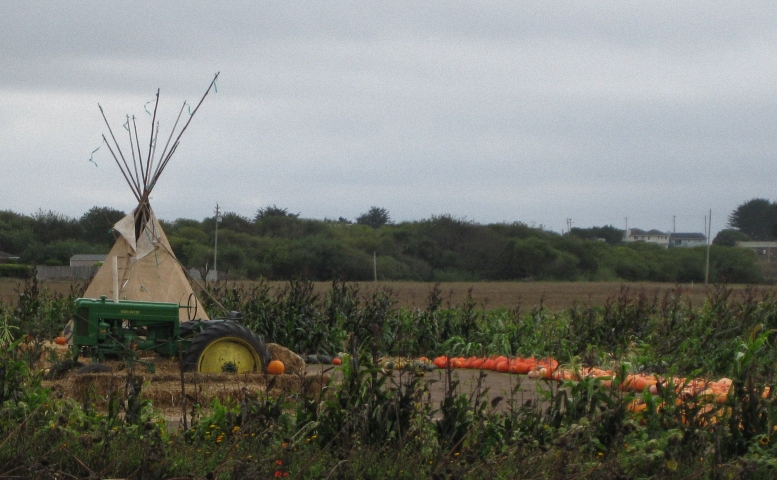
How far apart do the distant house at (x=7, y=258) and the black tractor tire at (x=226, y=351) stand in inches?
1006

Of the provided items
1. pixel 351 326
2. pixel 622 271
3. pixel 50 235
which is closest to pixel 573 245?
pixel 622 271

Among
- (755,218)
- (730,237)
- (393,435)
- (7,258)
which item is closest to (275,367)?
(393,435)

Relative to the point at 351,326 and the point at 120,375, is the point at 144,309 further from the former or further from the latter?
the point at 351,326

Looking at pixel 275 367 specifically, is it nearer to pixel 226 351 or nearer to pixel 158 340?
pixel 226 351

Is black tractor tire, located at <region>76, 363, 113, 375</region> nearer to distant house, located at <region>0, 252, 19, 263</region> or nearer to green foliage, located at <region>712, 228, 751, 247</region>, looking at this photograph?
distant house, located at <region>0, 252, 19, 263</region>

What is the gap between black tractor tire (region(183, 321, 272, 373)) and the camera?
934 cm

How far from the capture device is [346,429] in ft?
16.4

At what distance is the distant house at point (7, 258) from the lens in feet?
108

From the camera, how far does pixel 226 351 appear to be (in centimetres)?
957

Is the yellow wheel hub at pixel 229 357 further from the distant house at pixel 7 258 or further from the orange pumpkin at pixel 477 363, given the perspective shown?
the distant house at pixel 7 258

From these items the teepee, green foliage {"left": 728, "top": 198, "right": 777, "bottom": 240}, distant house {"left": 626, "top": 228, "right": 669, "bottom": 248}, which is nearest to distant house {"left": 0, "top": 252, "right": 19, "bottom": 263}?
the teepee

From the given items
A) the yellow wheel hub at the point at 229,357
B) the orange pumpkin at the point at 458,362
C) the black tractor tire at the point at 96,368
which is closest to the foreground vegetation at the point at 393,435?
the black tractor tire at the point at 96,368

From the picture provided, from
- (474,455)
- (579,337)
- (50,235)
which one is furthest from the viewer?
(50,235)

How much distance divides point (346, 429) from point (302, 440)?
0.42 m
